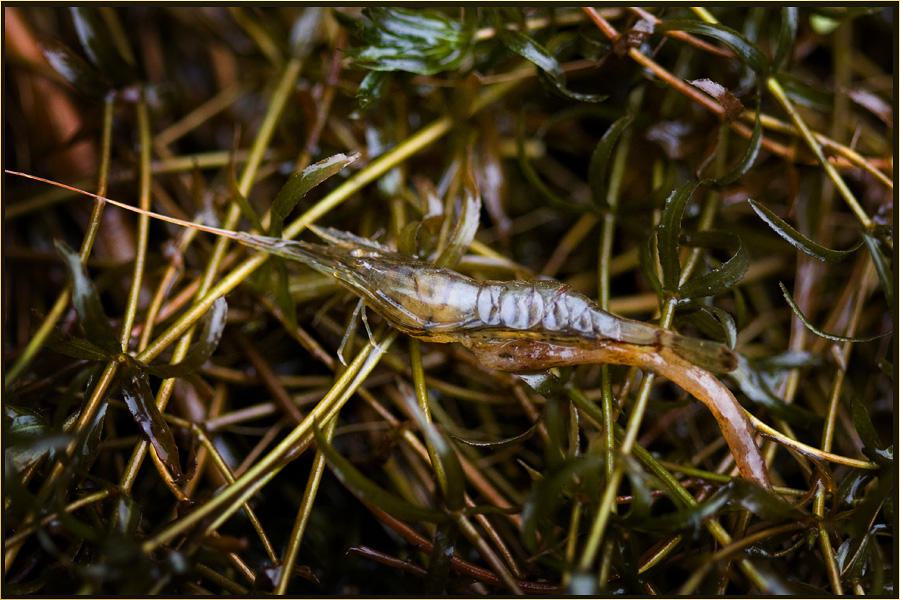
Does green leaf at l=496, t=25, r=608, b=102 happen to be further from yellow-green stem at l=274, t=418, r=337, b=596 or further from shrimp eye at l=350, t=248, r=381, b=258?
yellow-green stem at l=274, t=418, r=337, b=596

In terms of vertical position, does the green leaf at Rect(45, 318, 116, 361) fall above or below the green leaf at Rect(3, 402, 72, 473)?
above

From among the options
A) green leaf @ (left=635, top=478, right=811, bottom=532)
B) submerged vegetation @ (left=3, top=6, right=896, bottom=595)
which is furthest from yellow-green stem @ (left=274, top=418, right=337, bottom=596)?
green leaf @ (left=635, top=478, right=811, bottom=532)

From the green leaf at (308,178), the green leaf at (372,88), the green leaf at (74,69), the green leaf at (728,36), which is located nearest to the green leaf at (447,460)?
the green leaf at (308,178)

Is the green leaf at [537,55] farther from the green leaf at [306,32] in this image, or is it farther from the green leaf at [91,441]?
the green leaf at [91,441]

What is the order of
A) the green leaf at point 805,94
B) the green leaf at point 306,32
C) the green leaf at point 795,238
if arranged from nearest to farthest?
the green leaf at point 795,238 < the green leaf at point 805,94 < the green leaf at point 306,32

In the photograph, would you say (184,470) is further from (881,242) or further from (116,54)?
(881,242)

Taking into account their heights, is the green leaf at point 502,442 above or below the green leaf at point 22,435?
below
